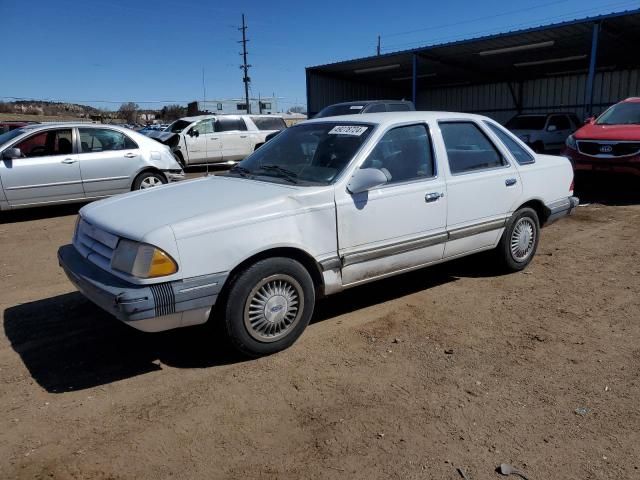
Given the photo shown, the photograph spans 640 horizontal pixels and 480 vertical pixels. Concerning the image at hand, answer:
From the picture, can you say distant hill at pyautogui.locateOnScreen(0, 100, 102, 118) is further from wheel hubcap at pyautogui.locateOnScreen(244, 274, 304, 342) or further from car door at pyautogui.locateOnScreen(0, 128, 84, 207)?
wheel hubcap at pyautogui.locateOnScreen(244, 274, 304, 342)

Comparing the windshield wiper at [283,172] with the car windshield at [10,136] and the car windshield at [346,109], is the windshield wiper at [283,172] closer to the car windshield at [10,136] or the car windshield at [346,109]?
the car windshield at [10,136]

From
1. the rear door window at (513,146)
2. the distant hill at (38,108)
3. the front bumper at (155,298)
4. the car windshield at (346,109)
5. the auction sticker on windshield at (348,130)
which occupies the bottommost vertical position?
the front bumper at (155,298)

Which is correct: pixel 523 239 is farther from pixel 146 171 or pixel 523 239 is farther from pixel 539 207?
pixel 146 171

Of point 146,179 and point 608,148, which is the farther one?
point 608,148

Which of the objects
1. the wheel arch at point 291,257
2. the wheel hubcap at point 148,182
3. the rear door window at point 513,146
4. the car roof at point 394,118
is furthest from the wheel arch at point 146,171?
the wheel arch at point 291,257

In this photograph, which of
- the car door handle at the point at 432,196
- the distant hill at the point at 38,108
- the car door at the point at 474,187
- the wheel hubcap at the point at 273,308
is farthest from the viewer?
the distant hill at the point at 38,108

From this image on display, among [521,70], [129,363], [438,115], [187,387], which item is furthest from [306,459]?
[521,70]

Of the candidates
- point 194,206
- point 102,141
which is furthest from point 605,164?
point 102,141

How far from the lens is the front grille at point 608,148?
29.6 feet

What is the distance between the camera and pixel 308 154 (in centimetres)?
432

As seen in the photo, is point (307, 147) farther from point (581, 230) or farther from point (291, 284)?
point (581, 230)

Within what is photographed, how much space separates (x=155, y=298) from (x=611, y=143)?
889 centimetres

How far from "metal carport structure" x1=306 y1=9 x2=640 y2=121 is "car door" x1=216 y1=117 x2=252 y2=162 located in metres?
8.50

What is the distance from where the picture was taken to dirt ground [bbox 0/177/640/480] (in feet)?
8.53
